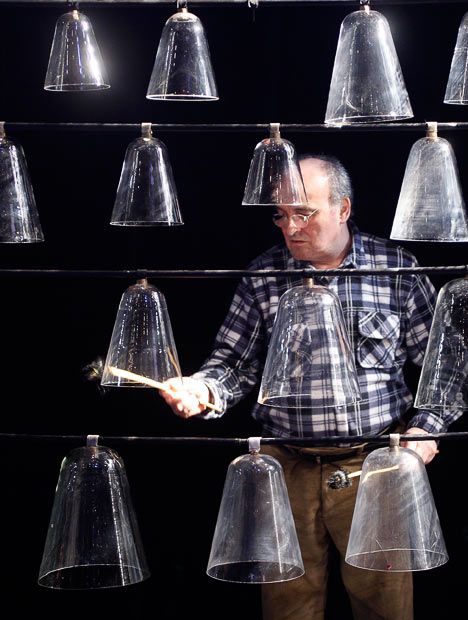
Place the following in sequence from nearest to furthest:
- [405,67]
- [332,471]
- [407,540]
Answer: [407,540]
[332,471]
[405,67]

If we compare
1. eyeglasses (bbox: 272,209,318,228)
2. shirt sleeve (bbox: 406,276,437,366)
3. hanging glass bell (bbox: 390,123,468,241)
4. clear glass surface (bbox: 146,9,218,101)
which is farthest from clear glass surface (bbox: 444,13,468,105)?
shirt sleeve (bbox: 406,276,437,366)

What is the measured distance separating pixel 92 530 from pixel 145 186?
2.19ft

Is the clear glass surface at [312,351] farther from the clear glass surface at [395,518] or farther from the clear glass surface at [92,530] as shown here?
the clear glass surface at [92,530]

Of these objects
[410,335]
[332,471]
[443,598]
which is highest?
[410,335]

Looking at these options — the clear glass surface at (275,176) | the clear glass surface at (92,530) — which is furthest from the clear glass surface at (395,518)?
the clear glass surface at (275,176)

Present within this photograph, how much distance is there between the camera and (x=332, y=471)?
313 centimetres

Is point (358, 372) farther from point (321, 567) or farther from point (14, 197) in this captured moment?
point (14, 197)

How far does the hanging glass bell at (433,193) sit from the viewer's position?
7.13ft

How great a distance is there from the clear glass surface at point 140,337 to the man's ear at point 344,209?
4.02 ft

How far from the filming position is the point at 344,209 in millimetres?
3252

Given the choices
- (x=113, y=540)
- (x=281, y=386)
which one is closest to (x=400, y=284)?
(x=281, y=386)

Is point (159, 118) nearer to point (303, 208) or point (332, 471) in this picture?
point (303, 208)

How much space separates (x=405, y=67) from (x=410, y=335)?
84 cm

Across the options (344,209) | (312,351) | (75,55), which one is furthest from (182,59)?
(344,209)
